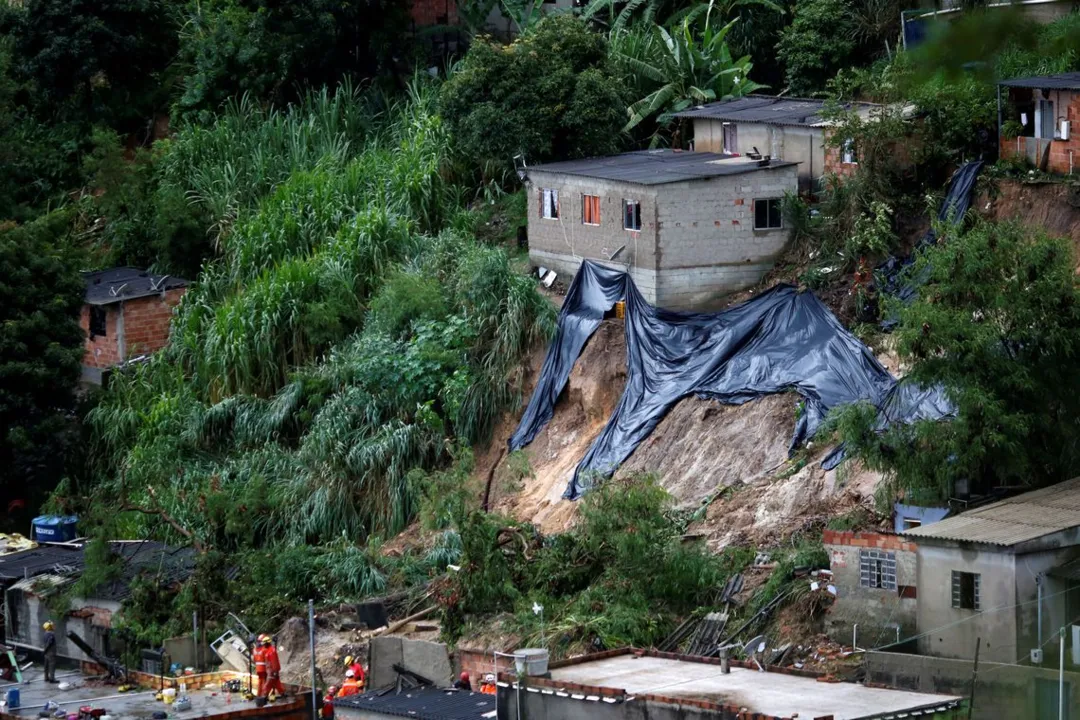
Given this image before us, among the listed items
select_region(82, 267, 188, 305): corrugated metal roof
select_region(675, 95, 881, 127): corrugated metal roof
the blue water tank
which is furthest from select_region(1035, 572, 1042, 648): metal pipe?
select_region(82, 267, 188, 305): corrugated metal roof

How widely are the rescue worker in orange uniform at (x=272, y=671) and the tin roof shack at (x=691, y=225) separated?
9.20 m

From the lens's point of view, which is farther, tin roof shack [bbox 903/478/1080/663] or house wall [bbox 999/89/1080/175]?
house wall [bbox 999/89/1080/175]

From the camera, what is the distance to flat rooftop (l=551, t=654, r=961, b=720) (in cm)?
2070

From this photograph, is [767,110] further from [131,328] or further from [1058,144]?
[131,328]

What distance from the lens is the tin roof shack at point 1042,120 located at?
3077 centimetres

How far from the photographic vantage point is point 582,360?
3291cm

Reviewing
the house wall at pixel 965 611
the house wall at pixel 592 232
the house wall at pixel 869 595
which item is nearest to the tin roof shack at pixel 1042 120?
the house wall at pixel 592 232

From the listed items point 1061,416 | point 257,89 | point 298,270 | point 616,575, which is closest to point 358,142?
point 257,89

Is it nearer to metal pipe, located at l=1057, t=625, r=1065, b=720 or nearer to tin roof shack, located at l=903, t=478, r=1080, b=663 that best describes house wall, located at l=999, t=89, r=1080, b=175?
tin roof shack, located at l=903, t=478, r=1080, b=663

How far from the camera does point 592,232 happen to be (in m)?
33.8

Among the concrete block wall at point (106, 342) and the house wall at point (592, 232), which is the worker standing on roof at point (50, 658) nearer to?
the house wall at point (592, 232)

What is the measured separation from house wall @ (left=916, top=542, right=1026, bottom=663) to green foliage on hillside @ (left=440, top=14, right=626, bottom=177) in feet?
47.5

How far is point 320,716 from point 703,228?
1060cm

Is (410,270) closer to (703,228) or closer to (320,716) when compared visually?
(703,228)
